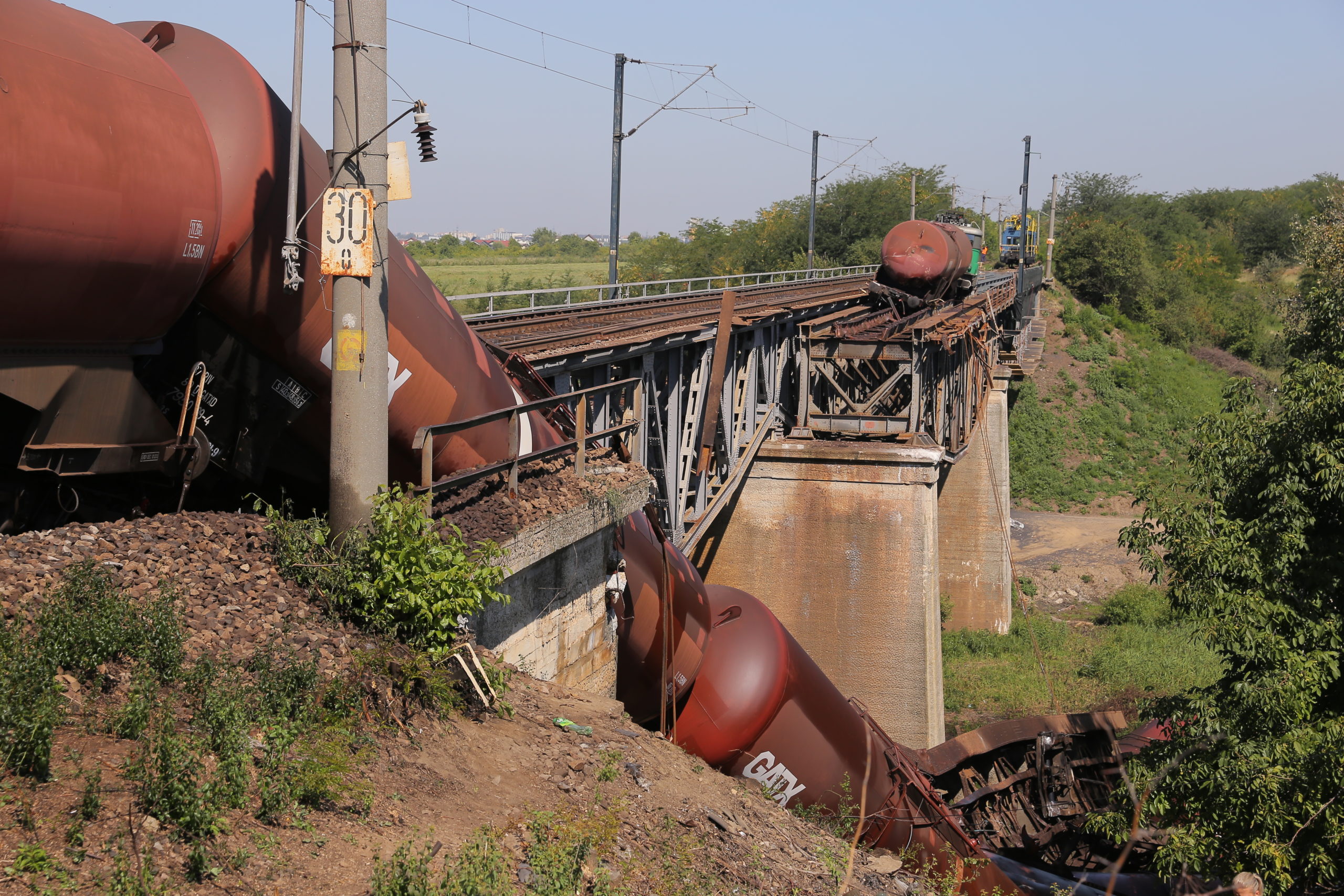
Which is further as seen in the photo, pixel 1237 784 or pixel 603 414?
pixel 603 414

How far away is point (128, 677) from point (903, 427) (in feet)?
63.8

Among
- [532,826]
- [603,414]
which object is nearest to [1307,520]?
[603,414]

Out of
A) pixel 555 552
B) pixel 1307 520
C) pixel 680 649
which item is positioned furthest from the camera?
pixel 1307 520

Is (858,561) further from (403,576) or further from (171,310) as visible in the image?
(171,310)

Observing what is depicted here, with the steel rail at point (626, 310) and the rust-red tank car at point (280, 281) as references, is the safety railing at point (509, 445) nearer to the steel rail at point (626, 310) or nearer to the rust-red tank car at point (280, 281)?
the rust-red tank car at point (280, 281)

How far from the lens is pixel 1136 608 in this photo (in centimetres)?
3341

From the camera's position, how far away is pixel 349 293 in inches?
250

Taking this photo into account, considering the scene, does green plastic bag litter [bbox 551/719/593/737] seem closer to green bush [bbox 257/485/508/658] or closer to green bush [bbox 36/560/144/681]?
green bush [bbox 257/485/508/658]

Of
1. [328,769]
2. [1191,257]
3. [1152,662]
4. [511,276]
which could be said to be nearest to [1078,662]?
[1152,662]

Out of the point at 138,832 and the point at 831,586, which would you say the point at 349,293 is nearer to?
the point at 138,832

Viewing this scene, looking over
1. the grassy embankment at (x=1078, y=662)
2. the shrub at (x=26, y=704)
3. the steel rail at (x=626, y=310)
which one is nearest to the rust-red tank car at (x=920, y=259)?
the steel rail at (x=626, y=310)

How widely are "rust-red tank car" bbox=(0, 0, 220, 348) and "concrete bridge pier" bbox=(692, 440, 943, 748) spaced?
1634 centimetres

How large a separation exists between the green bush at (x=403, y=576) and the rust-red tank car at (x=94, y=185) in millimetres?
→ 1815

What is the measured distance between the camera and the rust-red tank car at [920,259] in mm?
30406
